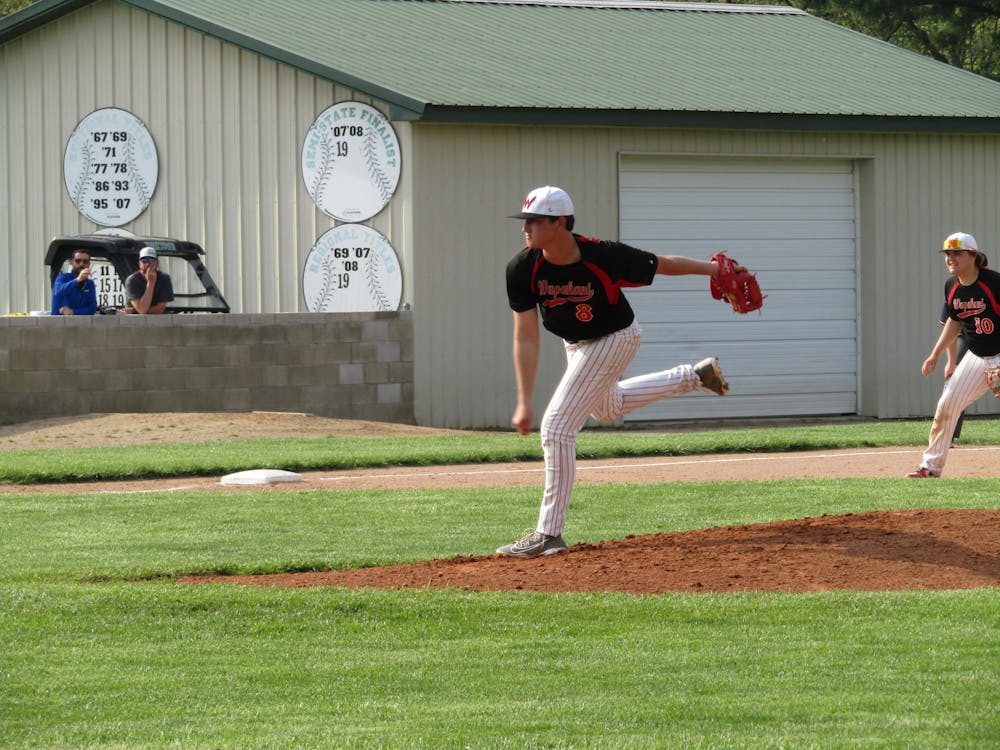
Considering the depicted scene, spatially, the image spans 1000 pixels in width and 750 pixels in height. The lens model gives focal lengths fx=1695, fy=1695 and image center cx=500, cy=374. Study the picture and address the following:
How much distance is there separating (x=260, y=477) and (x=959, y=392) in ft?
19.3

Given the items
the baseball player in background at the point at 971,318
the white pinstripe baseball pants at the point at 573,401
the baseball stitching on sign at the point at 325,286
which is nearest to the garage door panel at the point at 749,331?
the baseball stitching on sign at the point at 325,286

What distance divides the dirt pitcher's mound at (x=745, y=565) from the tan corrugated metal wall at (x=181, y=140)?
11791 mm

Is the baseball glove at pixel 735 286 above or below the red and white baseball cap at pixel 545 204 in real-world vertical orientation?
below

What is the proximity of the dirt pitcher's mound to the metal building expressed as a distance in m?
11.1

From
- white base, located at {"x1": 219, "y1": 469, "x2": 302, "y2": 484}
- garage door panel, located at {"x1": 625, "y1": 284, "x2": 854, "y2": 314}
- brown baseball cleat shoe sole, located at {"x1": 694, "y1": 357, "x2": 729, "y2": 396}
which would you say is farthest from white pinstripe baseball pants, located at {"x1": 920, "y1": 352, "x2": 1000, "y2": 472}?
garage door panel, located at {"x1": 625, "y1": 284, "x2": 854, "y2": 314}

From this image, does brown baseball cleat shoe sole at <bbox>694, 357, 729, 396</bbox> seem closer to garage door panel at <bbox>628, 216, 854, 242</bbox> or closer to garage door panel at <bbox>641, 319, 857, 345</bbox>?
garage door panel at <bbox>641, 319, 857, 345</bbox>

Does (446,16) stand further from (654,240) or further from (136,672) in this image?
(136,672)

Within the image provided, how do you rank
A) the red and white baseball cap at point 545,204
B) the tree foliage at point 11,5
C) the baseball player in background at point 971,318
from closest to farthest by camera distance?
1. the red and white baseball cap at point 545,204
2. the baseball player in background at point 971,318
3. the tree foliage at point 11,5

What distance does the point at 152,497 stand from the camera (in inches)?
530

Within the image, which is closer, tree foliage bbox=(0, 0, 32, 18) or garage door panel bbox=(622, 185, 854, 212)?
garage door panel bbox=(622, 185, 854, 212)

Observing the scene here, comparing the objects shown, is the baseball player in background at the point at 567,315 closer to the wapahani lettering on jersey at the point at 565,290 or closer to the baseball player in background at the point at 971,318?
the wapahani lettering on jersey at the point at 565,290

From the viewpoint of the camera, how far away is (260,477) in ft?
48.2

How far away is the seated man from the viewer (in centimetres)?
2017

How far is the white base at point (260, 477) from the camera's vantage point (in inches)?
575
